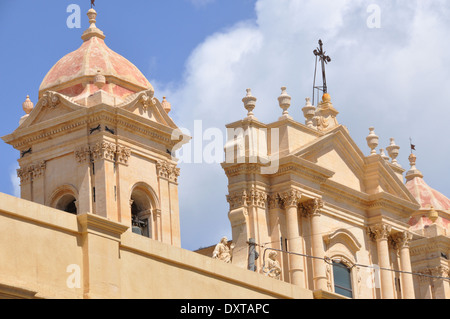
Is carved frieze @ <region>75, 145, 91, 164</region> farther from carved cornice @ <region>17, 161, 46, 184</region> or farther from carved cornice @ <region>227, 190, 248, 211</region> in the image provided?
carved cornice @ <region>227, 190, 248, 211</region>

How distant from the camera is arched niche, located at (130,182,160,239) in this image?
169 feet

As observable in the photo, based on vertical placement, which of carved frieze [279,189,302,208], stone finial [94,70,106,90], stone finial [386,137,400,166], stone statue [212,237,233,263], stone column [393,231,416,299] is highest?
stone finial [94,70,106,90]

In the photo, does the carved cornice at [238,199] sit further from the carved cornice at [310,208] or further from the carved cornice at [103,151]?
the carved cornice at [103,151]

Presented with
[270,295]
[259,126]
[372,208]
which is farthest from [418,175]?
[270,295]

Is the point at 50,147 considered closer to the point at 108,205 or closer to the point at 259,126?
the point at 108,205

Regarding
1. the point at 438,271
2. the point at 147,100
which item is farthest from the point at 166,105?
the point at 438,271

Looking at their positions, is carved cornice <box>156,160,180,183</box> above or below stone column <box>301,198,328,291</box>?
above

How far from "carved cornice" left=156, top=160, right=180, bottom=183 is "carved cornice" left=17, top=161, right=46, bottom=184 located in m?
3.82

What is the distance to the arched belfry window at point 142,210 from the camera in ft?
169

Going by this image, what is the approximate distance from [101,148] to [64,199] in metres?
2.30

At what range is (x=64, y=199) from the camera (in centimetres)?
5150

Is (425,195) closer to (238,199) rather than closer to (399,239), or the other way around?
(399,239)

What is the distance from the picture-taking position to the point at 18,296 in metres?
30.0

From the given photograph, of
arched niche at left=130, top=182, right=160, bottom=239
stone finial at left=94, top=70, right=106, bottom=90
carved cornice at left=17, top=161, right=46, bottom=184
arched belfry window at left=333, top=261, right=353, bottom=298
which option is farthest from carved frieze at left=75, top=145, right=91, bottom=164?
arched belfry window at left=333, top=261, right=353, bottom=298
